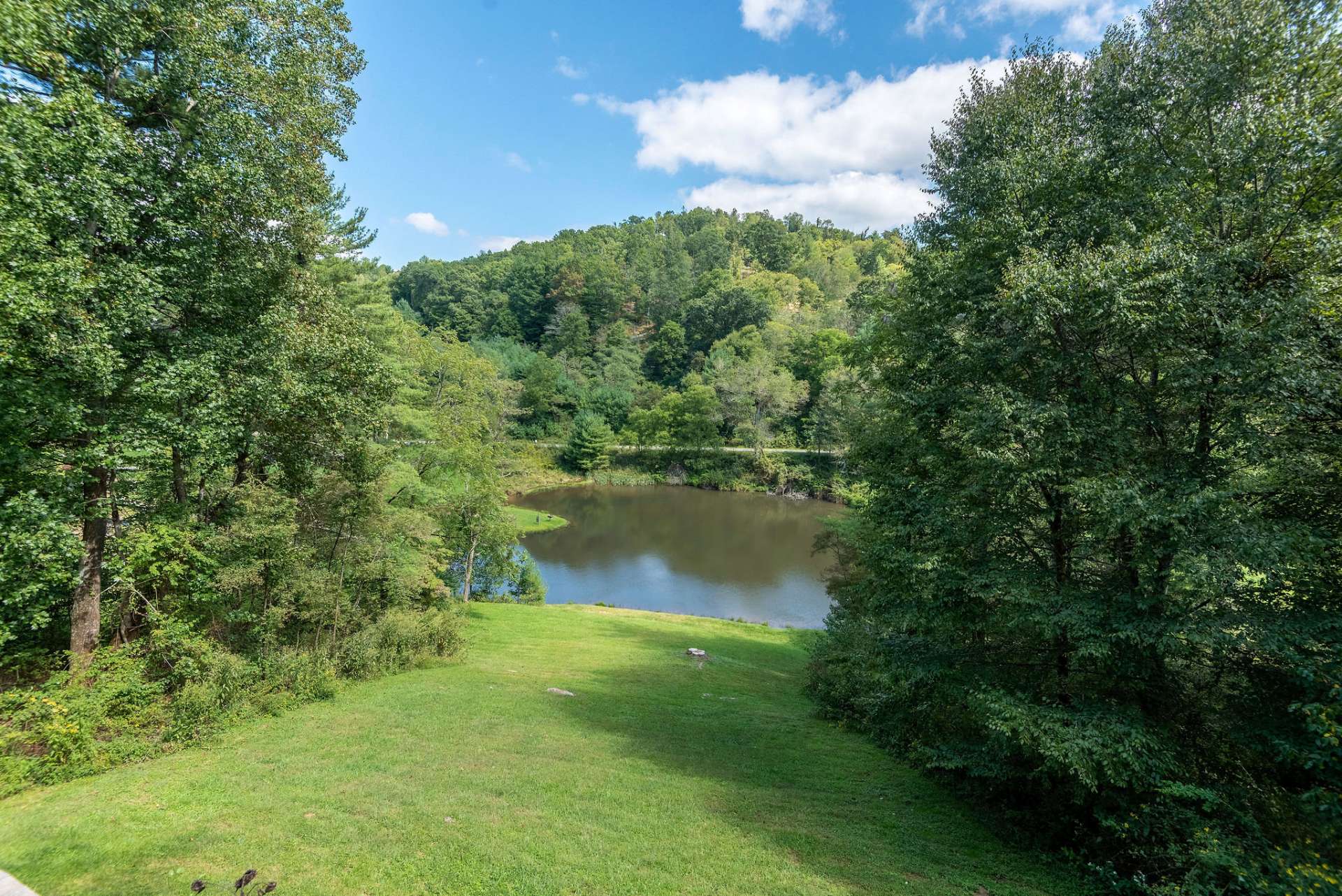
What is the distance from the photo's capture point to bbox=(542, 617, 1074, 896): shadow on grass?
6402 mm

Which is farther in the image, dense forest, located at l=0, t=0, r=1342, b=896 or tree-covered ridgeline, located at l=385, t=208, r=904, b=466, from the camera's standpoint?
tree-covered ridgeline, located at l=385, t=208, r=904, b=466

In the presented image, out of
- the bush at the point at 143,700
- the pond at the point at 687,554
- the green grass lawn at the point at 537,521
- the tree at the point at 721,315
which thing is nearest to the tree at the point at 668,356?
the tree at the point at 721,315

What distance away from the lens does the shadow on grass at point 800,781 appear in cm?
640

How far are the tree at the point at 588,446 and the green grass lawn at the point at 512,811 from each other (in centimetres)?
4754

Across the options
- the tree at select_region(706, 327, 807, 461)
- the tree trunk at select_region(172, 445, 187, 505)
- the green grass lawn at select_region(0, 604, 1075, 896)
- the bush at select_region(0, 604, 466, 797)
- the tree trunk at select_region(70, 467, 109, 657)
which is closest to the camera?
the green grass lawn at select_region(0, 604, 1075, 896)

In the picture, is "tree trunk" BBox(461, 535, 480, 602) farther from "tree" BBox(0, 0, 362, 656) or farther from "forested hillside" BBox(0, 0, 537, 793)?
"tree" BBox(0, 0, 362, 656)

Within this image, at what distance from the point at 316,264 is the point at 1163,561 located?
19767mm

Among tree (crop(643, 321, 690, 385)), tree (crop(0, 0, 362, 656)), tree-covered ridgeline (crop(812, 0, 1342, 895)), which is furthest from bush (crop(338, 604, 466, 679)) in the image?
tree (crop(643, 321, 690, 385))

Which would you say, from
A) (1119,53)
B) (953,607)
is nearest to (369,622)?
(953,607)

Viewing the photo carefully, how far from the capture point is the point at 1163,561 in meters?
6.86

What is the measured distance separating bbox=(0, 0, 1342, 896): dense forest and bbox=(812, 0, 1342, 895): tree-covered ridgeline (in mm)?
51

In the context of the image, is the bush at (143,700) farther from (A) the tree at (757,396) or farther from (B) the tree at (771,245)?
(B) the tree at (771,245)

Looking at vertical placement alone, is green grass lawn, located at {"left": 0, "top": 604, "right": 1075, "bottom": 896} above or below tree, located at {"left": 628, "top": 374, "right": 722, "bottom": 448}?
below

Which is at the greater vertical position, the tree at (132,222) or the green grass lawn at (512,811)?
the tree at (132,222)
